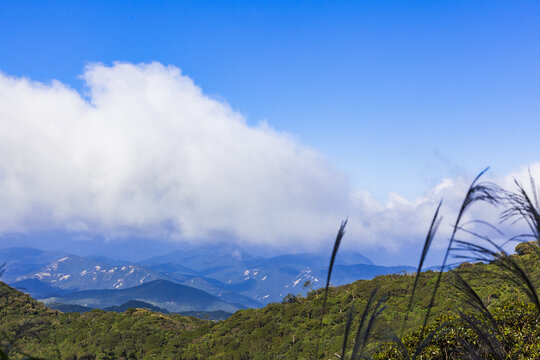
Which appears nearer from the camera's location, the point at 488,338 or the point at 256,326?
the point at 488,338

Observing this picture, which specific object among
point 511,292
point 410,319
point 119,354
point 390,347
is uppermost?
point 511,292

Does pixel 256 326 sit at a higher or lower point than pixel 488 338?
higher

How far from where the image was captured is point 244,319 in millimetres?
40250

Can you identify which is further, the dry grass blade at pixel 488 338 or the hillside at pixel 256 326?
the hillside at pixel 256 326

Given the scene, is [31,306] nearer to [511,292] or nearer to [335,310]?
[335,310]

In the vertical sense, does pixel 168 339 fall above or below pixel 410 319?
below

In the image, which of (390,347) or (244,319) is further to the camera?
(244,319)

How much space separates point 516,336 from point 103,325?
4366cm

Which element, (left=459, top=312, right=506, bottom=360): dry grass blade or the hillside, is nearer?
(left=459, top=312, right=506, bottom=360): dry grass blade

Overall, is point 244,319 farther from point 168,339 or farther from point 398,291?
point 398,291

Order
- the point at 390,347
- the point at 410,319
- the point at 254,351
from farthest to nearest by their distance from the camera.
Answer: the point at 254,351, the point at 410,319, the point at 390,347

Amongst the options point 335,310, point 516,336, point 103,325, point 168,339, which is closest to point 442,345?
point 516,336

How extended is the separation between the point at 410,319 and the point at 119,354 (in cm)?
2760

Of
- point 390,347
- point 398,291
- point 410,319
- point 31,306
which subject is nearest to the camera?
point 390,347
